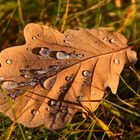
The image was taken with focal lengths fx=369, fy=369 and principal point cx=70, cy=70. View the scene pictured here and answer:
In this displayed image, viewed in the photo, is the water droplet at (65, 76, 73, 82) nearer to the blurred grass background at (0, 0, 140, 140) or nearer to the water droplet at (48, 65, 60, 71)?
the water droplet at (48, 65, 60, 71)

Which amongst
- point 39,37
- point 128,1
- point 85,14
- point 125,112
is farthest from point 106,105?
point 128,1

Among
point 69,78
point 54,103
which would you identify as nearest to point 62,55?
point 69,78

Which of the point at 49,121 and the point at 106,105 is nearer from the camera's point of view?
the point at 49,121

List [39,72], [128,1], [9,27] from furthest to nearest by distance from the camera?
[128,1] → [9,27] → [39,72]

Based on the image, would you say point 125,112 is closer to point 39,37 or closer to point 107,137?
point 107,137

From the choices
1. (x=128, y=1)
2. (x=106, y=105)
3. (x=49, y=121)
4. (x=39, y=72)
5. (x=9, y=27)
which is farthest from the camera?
(x=128, y=1)

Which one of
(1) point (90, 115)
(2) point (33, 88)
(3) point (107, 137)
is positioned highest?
(2) point (33, 88)

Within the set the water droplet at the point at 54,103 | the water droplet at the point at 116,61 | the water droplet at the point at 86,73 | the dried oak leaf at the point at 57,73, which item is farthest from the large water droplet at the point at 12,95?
the water droplet at the point at 116,61

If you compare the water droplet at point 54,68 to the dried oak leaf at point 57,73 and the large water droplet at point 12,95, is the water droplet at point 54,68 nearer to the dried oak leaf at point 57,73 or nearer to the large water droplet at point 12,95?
the dried oak leaf at point 57,73
